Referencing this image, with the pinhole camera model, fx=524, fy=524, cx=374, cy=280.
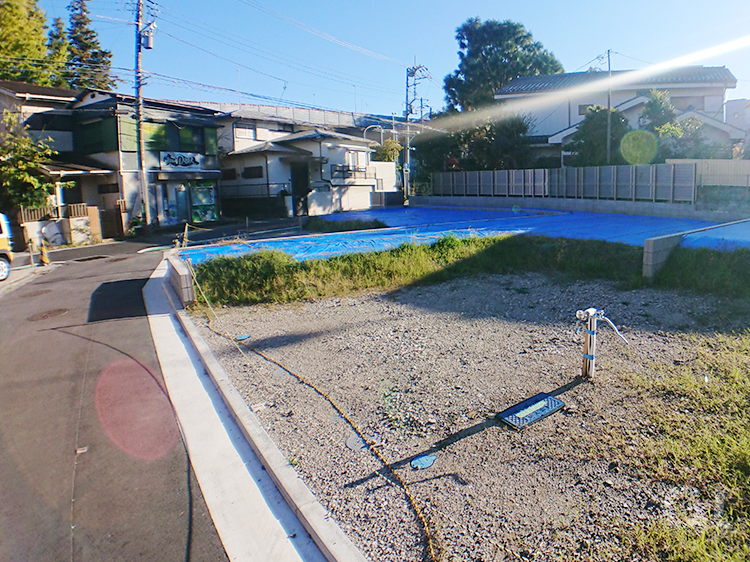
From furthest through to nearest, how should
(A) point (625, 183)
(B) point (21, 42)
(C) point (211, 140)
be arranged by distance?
1. (C) point (211, 140)
2. (B) point (21, 42)
3. (A) point (625, 183)

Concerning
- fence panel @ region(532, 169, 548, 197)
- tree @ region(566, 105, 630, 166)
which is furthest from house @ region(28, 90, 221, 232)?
tree @ region(566, 105, 630, 166)

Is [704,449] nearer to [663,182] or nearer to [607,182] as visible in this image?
[663,182]

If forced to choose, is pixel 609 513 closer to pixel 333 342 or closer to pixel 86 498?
pixel 86 498

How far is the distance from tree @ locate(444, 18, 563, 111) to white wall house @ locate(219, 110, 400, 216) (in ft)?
58.5

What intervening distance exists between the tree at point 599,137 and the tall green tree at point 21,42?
27111 mm

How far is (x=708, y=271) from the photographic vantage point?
9125 millimetres

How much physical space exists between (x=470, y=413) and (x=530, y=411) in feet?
1.76

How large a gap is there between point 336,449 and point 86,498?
6.19ft

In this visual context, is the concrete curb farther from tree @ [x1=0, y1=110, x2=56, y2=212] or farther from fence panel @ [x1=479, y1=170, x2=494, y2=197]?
fence panel @ [x1=479, y1=170, x2=494, y2=197]

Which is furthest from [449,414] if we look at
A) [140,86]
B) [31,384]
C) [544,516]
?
[140,86]

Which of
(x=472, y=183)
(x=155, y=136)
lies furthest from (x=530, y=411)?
(x=472, y=183)

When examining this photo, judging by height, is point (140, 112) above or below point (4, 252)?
above

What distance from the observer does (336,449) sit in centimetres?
433

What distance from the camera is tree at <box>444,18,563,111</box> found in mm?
46062
